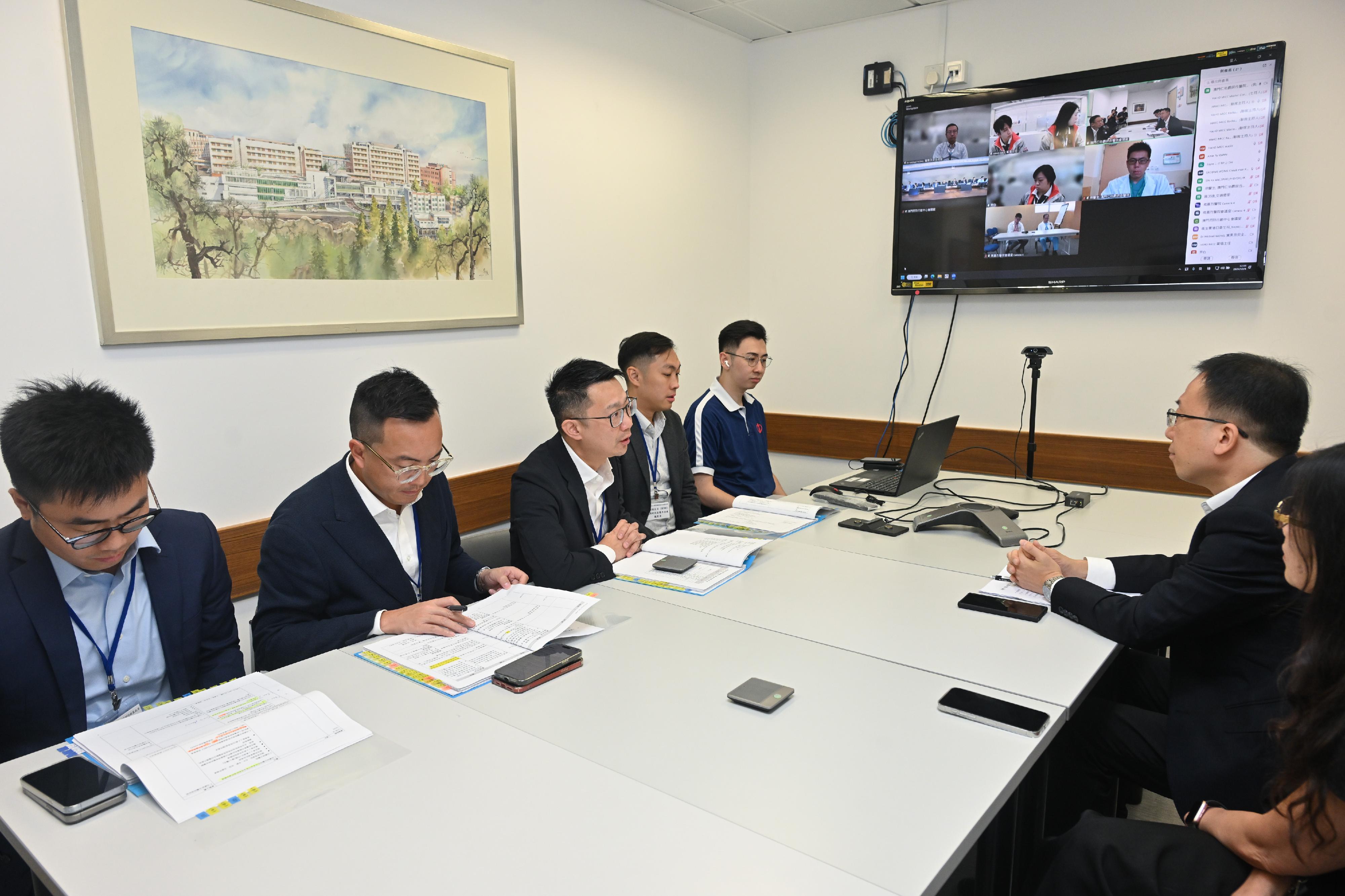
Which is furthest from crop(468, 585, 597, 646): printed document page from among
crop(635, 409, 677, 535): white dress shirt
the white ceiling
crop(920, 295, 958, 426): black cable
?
the white ceiling

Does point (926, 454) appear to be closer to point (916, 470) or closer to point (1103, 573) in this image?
point (916, 470)

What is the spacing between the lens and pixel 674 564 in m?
2.22

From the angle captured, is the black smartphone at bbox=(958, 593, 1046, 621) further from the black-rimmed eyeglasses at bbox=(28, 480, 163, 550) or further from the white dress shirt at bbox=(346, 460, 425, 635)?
the black-rimmed eyeglasses at bbox=(28, 480, 163, 550)

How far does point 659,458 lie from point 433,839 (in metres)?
2.10

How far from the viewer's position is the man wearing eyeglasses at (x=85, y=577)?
4.71ft

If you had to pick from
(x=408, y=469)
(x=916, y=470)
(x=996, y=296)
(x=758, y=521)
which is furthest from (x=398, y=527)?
(x=996, y=296)

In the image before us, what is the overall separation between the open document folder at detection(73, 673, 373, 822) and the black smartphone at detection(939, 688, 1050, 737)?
1.03 metres

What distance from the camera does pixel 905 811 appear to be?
1.16m

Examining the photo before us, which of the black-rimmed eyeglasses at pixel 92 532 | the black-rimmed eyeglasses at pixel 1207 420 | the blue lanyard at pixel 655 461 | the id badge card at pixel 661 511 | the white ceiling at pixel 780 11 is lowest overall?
the id badge card at pixel 661 511

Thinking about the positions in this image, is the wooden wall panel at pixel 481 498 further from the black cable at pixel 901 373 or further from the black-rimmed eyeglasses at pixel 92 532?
the black cable at pixel 901 373

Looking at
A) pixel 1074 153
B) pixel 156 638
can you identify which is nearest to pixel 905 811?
pixel 156 638

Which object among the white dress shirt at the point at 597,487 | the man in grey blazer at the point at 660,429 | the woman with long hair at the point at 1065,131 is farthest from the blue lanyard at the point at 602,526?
the woman with long hair at the point at 1065,131

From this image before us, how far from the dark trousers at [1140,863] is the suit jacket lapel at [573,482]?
1473mm

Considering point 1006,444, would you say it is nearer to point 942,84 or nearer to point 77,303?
point 942,84
